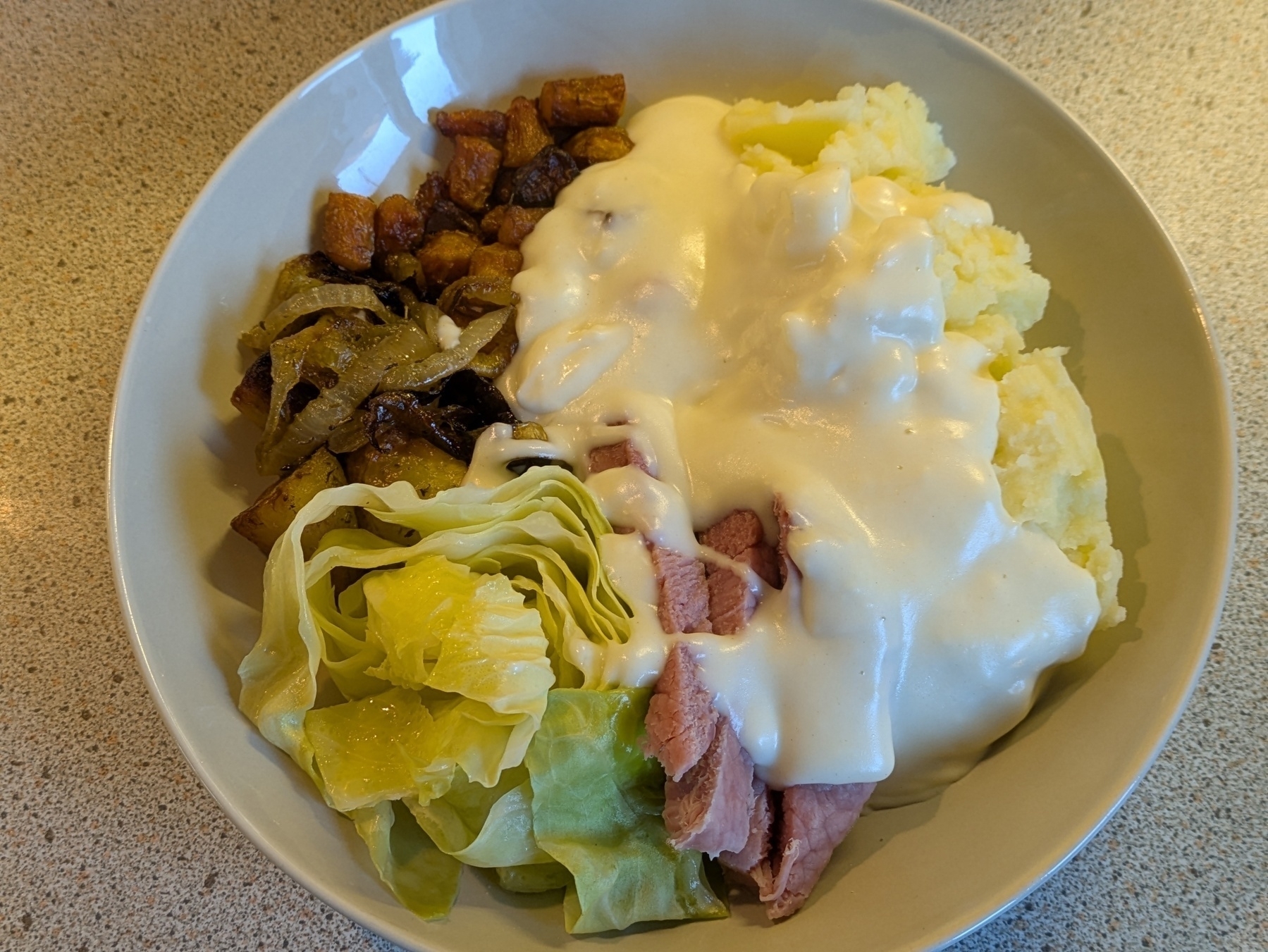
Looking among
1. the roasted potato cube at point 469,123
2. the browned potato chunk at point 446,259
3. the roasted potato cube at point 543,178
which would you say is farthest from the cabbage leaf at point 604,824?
the roasted potato cube at point 469,123

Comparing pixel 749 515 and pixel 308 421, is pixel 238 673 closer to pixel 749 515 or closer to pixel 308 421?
pixel 308 421

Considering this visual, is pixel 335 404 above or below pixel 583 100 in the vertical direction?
below

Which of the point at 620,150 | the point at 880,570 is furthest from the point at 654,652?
the point at 620,150

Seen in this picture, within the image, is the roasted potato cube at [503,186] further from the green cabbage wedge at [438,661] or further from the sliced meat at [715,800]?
the sliced meat at [715,800]

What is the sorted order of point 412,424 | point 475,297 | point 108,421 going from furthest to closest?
point 108,421
point 475,297
point 412,424

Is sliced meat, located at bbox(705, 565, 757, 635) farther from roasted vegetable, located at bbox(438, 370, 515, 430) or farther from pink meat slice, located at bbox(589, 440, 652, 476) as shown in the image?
roasted vegetable, located at bbox(438, 370, 515, 430)

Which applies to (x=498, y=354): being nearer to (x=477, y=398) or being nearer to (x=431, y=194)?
(x=477, y=398)

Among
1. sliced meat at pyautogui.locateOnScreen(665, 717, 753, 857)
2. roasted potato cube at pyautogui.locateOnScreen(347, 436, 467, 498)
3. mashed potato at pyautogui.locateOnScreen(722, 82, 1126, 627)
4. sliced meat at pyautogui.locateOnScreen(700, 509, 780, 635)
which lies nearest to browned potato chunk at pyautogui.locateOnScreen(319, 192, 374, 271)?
roasted potato cube at pyautogui.locateOnScreen(347, 436, 467, 498)

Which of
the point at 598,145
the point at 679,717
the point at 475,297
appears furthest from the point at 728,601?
the point at 598,145
